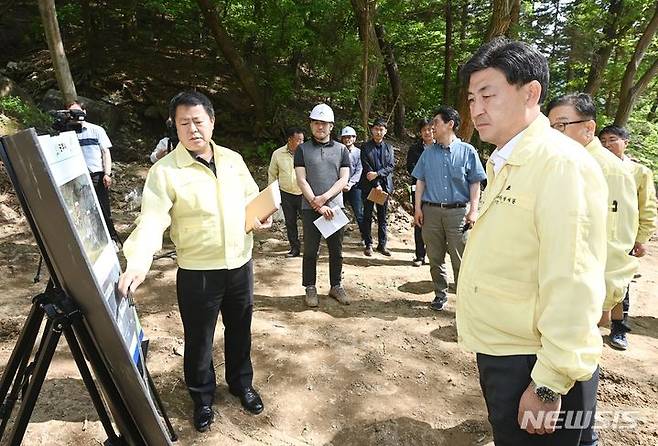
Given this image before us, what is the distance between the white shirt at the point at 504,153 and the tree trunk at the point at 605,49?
13308 mm

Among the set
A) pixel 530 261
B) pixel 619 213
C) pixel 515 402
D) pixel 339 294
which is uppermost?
pixel 530 261

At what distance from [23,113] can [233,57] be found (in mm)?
4428

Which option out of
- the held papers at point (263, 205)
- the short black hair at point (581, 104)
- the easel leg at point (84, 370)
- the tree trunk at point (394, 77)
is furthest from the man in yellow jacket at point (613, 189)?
the tree trunk at point (394, 77)

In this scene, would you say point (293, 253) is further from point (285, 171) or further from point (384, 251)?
point (384, 251)

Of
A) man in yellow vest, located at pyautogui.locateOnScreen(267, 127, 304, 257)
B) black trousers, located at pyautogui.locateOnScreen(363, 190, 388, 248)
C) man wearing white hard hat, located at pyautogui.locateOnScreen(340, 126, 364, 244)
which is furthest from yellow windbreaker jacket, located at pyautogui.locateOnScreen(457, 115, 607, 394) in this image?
black trousers, located at pyautogui.locateOnScreen(363, 190, 388, 248)

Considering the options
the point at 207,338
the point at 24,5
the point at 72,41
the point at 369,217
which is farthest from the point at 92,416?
the point at 24,5

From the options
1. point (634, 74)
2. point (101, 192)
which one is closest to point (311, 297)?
point (101, 192)

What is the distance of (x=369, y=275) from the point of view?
596cm

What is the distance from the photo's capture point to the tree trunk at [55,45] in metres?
7.20

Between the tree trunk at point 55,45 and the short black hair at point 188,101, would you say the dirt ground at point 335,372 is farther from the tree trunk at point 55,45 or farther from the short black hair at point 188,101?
the tree trunk at point 55,45

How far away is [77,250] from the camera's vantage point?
1274 mm

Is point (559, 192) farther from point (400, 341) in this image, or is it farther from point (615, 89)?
point (615, 89)

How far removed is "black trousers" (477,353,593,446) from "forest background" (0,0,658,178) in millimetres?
6890

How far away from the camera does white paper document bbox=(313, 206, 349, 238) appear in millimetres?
4461
